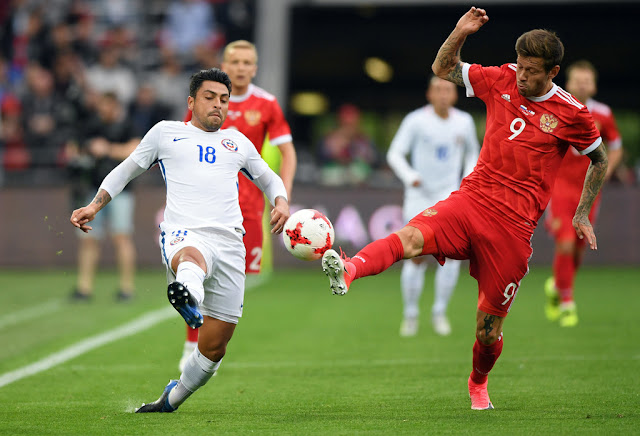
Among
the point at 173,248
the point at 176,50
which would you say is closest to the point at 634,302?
the point at 173,248

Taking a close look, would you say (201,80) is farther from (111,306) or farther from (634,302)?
(634,302)

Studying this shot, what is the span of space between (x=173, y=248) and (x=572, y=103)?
102 inches

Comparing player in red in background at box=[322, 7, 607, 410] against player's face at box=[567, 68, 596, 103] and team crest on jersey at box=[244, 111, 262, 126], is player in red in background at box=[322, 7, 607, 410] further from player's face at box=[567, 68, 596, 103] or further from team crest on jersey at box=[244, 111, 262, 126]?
player's face at box=[567, 68, 596, 103]

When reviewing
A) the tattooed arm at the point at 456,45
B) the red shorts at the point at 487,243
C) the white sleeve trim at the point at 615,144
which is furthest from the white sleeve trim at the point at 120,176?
the white sleeve trim at the point at 615,144

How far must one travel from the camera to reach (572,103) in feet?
20.1

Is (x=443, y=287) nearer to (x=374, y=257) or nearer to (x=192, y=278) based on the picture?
(x=374, y=257)

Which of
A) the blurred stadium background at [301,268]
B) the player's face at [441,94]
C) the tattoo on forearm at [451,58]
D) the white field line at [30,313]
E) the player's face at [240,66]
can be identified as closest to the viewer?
the tattoo on forearm at [451,58]

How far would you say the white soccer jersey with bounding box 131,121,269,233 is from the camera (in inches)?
240

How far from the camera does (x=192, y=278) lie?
5492 millimetres

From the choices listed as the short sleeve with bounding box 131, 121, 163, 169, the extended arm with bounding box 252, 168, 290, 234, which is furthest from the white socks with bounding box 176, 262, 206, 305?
the short sleeve with bounding box 131, 121, 163, 169

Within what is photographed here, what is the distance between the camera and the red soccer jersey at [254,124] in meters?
8.06

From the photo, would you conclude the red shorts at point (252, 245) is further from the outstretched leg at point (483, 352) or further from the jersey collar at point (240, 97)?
the outstretched leg at point (483, 352)

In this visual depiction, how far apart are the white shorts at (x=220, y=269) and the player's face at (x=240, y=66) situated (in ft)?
7.57

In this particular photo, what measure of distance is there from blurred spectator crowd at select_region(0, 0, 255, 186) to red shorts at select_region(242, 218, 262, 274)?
31.8 feet
